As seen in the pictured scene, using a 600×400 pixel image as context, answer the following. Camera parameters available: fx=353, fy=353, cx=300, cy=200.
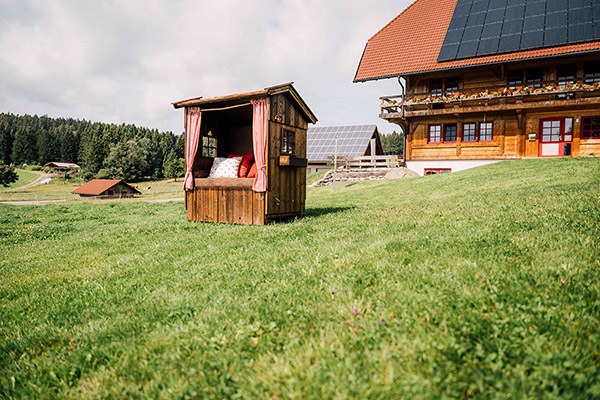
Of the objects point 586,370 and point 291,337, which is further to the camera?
point 291,337

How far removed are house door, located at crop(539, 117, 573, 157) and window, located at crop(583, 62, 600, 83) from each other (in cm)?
235

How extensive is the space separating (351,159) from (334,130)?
1997 cm

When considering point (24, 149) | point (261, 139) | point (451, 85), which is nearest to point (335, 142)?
point (451, 85)

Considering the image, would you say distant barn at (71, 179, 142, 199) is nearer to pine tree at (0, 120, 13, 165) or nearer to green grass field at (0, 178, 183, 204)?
green grass field at (0, 178, 183, 204)

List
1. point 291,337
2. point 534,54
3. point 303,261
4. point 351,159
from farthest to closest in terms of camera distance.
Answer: point 351,159 → point 534,54 → point 303,261 → point 291,337

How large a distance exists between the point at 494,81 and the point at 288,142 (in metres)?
18.8

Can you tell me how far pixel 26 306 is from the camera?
14.2 feet

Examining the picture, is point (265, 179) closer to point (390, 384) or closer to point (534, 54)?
point (390, 384)

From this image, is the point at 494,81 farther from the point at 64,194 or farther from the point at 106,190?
the point at 64,194

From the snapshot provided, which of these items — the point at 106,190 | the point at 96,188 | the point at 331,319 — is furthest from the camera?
the point at 96,188

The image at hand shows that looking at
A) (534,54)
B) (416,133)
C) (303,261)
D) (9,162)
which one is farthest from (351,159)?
(9,162)

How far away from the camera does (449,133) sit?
2372cm

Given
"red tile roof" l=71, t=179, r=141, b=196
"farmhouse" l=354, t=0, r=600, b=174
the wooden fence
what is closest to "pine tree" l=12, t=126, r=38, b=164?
"red tile roof" l=71, t=179, r=141, b=196

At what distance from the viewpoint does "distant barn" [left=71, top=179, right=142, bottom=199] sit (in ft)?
161
